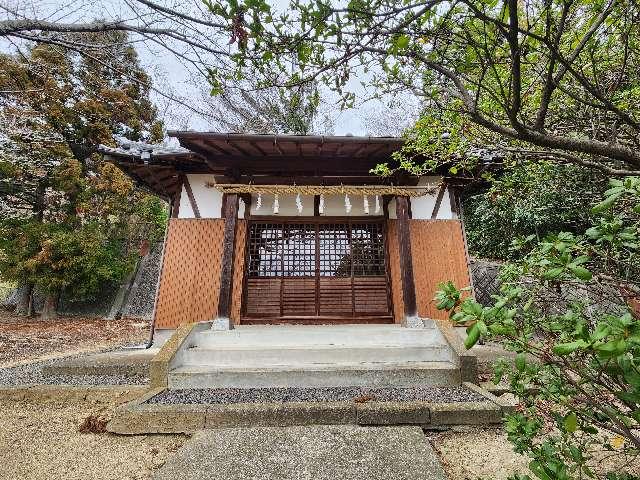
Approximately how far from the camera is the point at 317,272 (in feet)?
22.4

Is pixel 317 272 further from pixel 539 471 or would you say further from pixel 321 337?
pixel 539 471

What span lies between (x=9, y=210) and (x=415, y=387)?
49.7 ft

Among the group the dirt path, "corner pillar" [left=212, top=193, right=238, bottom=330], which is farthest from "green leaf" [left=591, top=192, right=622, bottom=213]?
the dirt path

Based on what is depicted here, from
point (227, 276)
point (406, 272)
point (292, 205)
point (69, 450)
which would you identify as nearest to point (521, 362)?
point (69, 450)

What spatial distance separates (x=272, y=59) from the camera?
1.93 m

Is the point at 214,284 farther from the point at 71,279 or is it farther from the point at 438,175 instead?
the point at 71,279

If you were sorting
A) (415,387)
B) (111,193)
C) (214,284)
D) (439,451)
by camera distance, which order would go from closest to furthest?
(439,451), (415,387), (214,284), (111,193)

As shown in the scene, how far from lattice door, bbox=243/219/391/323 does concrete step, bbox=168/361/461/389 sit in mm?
2197

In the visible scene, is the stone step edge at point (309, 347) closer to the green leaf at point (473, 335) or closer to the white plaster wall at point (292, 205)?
the white plaster wall at point (292, 205)

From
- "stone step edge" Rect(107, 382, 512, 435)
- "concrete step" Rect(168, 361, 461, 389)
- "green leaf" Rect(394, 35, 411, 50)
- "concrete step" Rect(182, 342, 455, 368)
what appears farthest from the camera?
"concrete step" Rect(182, 342, 455, 368)

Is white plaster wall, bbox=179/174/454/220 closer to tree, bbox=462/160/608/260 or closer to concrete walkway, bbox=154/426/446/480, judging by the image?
tree, bbox=462/160/608/260

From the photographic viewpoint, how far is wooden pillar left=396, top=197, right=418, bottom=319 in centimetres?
584

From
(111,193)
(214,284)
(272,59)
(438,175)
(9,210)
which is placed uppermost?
(111,193)

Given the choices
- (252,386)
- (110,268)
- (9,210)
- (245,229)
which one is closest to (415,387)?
(252,386)
